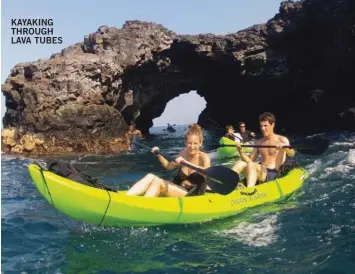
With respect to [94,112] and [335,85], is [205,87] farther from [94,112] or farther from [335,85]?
[94,112]

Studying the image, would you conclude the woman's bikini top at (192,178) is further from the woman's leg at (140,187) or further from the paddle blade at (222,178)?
the woman's leg at (140,187)

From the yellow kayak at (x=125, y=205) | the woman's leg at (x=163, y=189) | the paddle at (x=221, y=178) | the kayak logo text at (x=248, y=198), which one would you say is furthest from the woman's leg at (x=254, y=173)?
the woman's leg at (x=163, y=189)

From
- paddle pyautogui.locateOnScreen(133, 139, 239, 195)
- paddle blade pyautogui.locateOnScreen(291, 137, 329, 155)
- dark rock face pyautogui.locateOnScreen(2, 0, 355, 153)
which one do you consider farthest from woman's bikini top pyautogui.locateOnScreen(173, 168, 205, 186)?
dark rock face pyautogui.locateOnScreen(2, 0, 355, 153)

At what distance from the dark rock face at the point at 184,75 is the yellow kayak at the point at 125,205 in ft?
51.1

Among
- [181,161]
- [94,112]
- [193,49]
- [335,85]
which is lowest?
[181,161]

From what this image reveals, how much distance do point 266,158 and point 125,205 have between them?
13.0ft

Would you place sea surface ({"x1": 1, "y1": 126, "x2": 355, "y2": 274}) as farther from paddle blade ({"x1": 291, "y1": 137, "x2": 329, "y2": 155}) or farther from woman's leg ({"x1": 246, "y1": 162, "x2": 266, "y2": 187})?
paddle blade ({"x1": 291, "y1": 137, "x2": 329, "y2": 155})

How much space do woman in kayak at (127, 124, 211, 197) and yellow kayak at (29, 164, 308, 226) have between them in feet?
0.92

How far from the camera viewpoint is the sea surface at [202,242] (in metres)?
4.57

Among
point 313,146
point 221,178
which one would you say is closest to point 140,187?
point 221,178

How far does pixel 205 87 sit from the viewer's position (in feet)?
119

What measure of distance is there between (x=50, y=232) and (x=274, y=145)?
14.8 feet

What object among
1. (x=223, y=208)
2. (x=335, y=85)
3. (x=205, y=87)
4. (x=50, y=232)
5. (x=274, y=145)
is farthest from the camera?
(x=205, y=87)

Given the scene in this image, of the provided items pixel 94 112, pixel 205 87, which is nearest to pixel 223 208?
pixel 94 112
